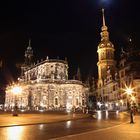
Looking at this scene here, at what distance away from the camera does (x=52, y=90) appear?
103375mm

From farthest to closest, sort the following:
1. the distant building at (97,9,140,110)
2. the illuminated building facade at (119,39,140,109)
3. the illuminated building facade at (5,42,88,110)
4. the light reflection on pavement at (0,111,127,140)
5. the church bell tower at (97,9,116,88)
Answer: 1. the church bell tower at (97,9,116,88)
2. the illuminated building facade at (5,42,88,110)
3. the distant building at (97,9,140,110)
4. the illuminated building facade at (119,39,140,109)
5. the light reflection on pavement at (0,111,127,140)

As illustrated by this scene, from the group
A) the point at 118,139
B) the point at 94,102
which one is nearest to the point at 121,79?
the point at 94,102

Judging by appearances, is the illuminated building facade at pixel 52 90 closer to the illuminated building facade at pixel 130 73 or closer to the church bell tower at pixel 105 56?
the church bell tower at pixel 105 56

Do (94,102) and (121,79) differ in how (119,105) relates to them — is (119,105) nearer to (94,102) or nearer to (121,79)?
(121,79)

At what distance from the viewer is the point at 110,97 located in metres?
96.6

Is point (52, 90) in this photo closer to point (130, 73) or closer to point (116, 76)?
point (116, 76)

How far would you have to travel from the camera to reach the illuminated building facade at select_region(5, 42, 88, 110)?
10156cm

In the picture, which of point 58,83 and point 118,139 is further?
point 58,83

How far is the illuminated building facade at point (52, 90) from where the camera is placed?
333 feet

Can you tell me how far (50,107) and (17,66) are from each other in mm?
56470

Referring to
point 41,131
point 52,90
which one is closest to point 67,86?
point 52,90

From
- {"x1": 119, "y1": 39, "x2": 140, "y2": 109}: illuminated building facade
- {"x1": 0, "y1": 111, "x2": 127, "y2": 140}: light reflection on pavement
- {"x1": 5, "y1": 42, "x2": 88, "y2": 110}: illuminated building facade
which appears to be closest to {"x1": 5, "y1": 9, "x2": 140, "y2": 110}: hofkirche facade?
{"x1": 5, "y1": 42, "x2": 88, "y2": 110}: illuminated building facade

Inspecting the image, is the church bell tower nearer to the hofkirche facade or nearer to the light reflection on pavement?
the hofkirche facade

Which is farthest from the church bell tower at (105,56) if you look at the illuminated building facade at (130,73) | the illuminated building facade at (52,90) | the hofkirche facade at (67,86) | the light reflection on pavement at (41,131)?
the light reflection on pavement at (41,131)
